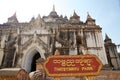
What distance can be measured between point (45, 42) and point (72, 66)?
14.2 m

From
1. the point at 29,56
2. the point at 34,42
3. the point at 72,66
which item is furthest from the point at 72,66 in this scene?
the point at 29,56

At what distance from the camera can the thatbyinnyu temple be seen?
19342 mm

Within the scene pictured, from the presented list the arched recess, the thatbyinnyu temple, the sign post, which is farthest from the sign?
the arched recess

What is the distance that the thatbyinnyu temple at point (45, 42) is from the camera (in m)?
19.3

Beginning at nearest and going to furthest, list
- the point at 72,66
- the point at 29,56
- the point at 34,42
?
the point at 72,66, the point at 34,42, the point at 29,56

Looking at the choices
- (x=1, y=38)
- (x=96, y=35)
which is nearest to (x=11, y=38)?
(x=1, y=38)

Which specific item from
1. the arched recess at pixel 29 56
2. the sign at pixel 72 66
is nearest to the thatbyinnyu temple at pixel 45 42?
the arched recess at pixel 29 56

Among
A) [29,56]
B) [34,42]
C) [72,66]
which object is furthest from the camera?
[29,56]

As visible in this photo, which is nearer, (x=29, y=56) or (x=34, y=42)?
(x=34, y=42)

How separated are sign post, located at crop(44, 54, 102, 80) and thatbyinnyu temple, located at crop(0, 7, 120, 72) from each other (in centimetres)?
1285

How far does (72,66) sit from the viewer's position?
19.2ft

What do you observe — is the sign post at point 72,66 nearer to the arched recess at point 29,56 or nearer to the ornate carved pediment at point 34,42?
the arched recess at point 29,56

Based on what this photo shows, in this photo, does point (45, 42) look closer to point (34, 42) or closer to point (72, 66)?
point (34, 42)

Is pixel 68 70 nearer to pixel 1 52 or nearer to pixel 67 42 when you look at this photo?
pixel 67 42
